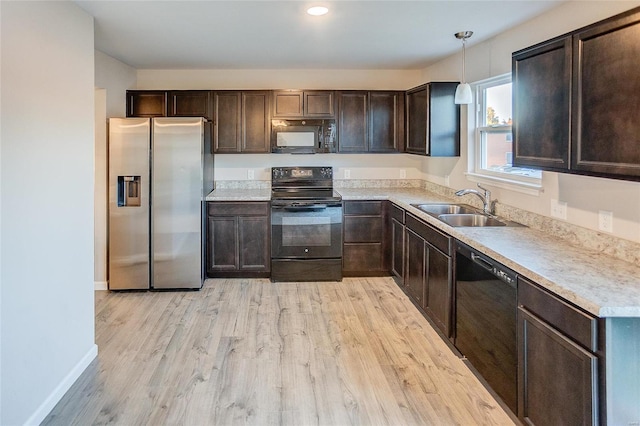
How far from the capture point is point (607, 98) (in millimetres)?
1954

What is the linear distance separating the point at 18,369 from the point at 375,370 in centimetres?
203

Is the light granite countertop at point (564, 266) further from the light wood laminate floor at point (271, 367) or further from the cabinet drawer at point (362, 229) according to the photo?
the cabinet drawer at point (362, 229)

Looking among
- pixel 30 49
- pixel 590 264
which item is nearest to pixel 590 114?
pixel 590 264

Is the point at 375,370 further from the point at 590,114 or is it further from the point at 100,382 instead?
the point at 590,114

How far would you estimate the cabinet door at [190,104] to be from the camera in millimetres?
5301

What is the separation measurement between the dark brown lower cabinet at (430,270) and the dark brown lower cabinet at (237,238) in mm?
1609

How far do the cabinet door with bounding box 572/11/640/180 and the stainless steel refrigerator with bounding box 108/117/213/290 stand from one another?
3526 mm

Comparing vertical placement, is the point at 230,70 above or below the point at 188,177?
above

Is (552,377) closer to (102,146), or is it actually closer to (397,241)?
(397,241)

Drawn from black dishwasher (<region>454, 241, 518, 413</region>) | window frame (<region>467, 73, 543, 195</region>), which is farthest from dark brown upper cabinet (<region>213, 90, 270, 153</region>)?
black dishwasher (<region>454, 241, 518, 413</region>)

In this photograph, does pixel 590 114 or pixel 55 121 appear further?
pixel 55 121

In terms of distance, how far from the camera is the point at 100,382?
113 inches

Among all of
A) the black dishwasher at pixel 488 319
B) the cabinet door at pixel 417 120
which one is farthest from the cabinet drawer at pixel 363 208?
the black dishwasher at pixel 488 319

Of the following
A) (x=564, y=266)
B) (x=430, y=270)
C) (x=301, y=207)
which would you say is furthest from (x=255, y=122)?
(x=564, y=266)
